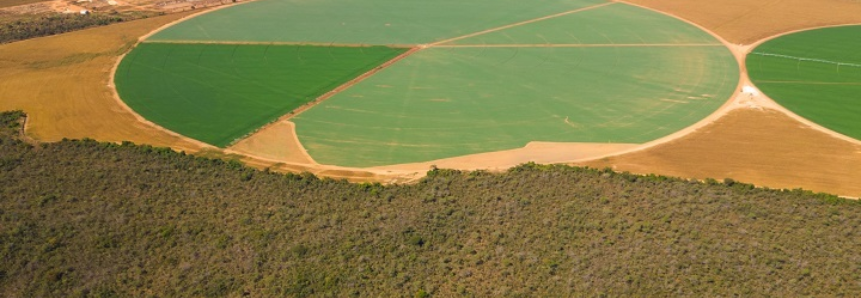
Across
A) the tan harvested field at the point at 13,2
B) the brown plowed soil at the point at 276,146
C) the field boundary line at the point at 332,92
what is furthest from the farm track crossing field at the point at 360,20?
the tan harvested field at the point at 13,2

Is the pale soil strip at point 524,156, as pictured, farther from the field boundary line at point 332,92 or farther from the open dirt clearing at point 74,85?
the open dirt clearing at point 74,85

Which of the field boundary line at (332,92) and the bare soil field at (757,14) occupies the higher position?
the bare soil field at (757,14)

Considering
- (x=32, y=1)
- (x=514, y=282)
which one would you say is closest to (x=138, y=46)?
(x=32, y=1)

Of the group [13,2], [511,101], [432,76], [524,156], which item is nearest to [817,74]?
[511,101]

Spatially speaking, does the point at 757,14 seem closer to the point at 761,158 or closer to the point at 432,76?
the point at 761,158

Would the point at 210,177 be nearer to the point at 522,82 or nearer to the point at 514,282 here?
the point at 514,282
